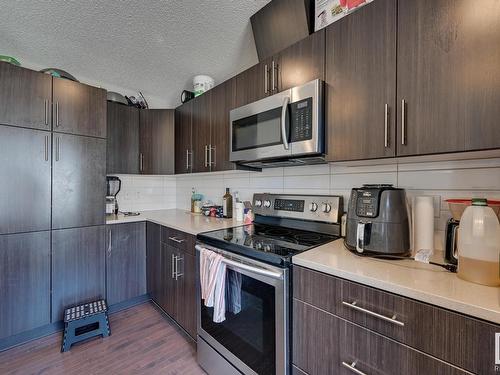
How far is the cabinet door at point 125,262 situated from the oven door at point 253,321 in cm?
118

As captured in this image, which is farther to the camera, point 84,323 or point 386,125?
point 84,323

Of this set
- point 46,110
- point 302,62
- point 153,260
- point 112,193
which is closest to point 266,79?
point 302,62

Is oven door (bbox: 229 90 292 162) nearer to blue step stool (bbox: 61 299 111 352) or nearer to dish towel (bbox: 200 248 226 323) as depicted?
dish towel (bbox: 200 248 226 323)

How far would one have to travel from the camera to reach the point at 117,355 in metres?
1.67

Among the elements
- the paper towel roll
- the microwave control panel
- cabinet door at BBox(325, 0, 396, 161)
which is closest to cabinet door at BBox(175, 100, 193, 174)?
the microwave control panel

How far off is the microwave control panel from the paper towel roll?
2.03 ft

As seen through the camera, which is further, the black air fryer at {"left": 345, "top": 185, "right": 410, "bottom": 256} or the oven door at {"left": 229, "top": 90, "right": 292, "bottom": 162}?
the oven door at {"left": 229, "top": 90, "right": 292, "bottom": 162}

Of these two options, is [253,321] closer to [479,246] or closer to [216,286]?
[216,286]

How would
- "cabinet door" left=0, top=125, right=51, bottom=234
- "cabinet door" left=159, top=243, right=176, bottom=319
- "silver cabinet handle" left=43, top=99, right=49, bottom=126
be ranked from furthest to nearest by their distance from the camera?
"cabinet door" left=159, top=243, right=176, bottom=319
"silver cabinet handle" left=43, top=99, right=49, bottom=126
"cabinet door" left=0, top=125, right=51, bottom=234

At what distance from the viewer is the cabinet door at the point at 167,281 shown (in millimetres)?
→ 1925

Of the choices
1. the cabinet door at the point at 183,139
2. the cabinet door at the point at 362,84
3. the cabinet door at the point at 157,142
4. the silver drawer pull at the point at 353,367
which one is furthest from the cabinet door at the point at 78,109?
the silver drawer pull at the point at 353,367

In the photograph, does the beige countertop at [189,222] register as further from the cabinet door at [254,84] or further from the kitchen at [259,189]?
the cabinet door at [254,84]

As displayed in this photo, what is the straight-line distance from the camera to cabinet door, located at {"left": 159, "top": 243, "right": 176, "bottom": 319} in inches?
75.8

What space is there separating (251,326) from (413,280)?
809mm
